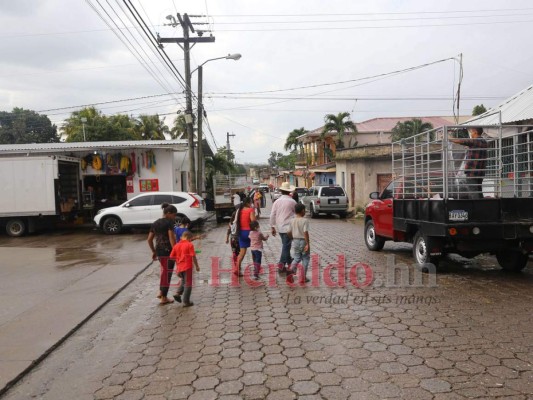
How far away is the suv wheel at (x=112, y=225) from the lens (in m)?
16.5

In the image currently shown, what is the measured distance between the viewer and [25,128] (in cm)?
4947

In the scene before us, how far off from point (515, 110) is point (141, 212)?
12.5 meters

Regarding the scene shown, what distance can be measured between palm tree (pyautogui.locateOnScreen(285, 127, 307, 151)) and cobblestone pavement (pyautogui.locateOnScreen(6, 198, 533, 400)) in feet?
147

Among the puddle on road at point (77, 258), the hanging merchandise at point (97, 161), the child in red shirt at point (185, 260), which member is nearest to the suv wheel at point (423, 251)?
the child in red shirt at point (185, 260)

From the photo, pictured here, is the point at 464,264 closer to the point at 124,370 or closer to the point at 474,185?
the point at 474,185

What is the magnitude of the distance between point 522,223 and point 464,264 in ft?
6.67

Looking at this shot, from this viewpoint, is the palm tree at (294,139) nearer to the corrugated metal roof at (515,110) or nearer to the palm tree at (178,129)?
the palm tree at (178,129)

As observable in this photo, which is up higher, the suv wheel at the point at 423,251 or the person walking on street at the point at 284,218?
the person walking on street at the point at 284,218

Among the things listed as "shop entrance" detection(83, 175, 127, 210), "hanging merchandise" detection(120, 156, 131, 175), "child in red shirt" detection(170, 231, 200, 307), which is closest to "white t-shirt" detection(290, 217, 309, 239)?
"child in red shirt" detection(170, 231, 200, 307)

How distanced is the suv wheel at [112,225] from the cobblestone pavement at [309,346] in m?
9.76

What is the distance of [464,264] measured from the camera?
8.92 metres

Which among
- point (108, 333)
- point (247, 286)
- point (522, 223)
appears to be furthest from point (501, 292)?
point (108, 333)

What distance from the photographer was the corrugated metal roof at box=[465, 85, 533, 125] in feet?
37.6

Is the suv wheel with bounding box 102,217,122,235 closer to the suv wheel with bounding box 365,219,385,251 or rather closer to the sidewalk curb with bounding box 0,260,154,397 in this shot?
the sidewalk curb with bounding box 0,260,154,397
